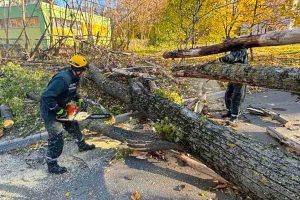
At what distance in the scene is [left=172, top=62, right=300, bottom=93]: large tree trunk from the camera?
11.0 ft

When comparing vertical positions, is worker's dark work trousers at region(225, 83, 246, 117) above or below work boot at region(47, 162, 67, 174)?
above

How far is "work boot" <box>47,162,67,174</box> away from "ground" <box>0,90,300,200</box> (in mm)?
76

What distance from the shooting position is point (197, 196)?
3.61 meters

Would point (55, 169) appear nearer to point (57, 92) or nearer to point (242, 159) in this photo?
point (57, 92)

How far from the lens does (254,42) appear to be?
360 cm

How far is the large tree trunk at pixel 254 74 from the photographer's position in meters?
3.37

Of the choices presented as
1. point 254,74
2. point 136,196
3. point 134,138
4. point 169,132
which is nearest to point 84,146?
point 134,138

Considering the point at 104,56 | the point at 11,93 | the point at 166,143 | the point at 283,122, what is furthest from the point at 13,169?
the point at 104,56

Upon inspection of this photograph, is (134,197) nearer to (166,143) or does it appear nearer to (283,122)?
(166,143)

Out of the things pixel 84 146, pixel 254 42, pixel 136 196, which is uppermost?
pixel 254 42

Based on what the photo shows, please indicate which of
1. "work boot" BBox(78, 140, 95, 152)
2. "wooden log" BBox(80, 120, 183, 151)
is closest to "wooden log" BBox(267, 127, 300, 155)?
"wooden log" BBox(80, 120, 183, 151)

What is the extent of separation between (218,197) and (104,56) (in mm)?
7952

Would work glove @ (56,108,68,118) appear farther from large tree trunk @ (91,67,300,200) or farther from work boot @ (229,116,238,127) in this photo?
work boot @ (229,116,238,127)

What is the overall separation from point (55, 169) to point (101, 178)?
2.56 feet
